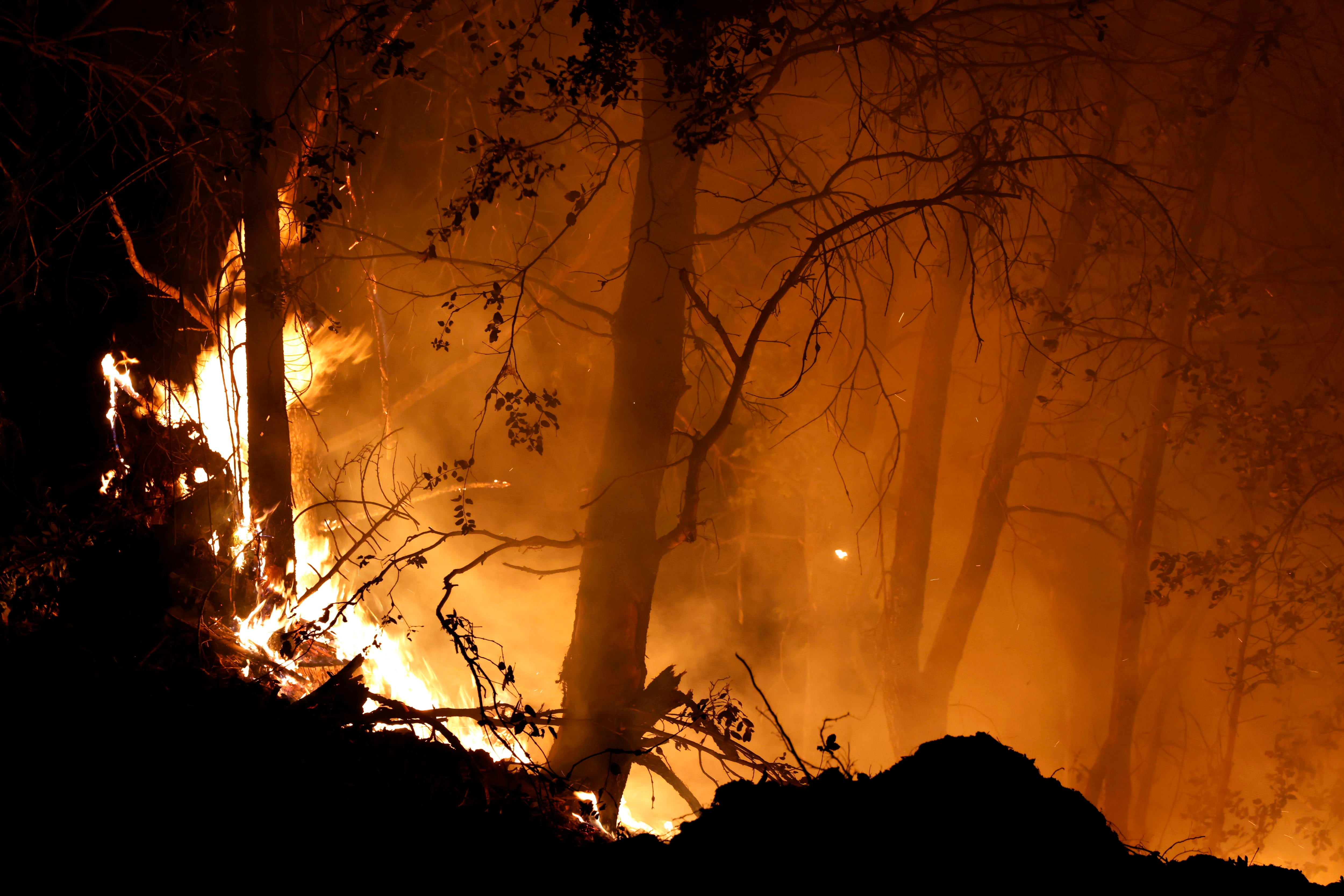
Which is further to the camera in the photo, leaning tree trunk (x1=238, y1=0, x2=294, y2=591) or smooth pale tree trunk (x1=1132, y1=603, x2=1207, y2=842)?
smooth pale tree trunk (x1=1132, y1=603, x2=1207, y2=842)

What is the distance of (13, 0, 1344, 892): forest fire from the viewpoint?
2199 mm

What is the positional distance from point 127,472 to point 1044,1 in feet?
28.1

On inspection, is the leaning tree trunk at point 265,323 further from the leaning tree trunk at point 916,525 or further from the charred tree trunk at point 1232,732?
the charred tree trunk at point 1232,732

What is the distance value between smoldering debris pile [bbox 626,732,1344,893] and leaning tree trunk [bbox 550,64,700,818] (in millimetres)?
2560

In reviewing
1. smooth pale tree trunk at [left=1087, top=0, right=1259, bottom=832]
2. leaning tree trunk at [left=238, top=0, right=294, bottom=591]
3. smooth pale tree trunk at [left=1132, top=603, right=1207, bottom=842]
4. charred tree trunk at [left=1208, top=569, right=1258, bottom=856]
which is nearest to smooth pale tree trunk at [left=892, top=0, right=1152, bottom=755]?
smooth pale tree trunk at [left=1087, top=0, right=1259, bottom=832]

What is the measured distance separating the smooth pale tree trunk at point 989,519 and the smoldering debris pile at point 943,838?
5.63m

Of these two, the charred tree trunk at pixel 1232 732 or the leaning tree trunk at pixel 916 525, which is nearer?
the leaning tree trunk at pixel 916 525

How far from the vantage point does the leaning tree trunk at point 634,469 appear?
4.12 meters

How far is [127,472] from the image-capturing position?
3.98 metres

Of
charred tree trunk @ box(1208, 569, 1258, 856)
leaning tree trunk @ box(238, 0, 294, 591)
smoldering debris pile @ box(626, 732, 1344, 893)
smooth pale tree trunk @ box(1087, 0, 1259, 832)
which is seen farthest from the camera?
charred tree trunk @ box(1208, 569, 1258, 856)

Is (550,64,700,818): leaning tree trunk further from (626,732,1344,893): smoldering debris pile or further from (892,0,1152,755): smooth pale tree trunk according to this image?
(892,0,1152,755): smooth pale tree trunk

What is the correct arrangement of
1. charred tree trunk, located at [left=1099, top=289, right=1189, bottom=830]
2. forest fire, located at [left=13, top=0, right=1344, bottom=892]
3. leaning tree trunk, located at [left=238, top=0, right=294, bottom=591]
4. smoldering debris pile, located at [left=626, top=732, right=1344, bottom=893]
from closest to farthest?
smoldering debris pile, located at [left=626, top=732, right=1344, bottom=893] < forest fire, located at [left=13, top=0, right=1344, bottom=892] < leaning tree trunk, located at [left=238, top=0, right=294, bottom=591] < charred tree trunk, located at [left=1099, top=289, right=1189, bottom=830]

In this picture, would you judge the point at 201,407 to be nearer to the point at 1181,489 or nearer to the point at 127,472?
the point at 127,472

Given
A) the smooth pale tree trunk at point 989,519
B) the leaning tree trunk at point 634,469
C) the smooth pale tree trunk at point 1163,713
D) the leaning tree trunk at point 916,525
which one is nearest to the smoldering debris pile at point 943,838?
the leaning tree trunk at point 634,469
